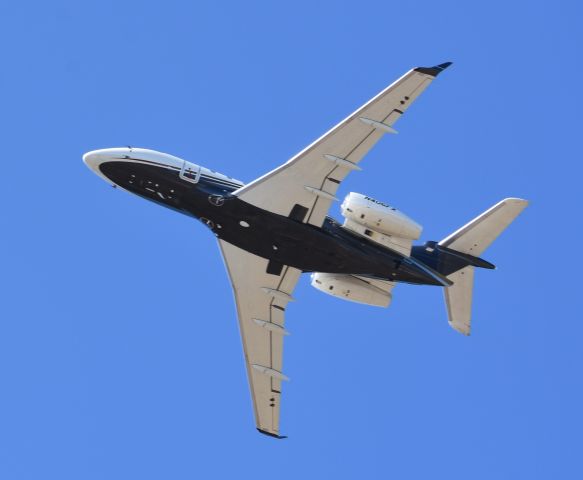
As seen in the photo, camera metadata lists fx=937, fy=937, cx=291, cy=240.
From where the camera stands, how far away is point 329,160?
155ft

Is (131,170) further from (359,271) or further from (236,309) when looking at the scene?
(359,271)

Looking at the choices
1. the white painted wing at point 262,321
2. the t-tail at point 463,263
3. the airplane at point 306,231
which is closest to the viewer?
the airplane at point 306,231

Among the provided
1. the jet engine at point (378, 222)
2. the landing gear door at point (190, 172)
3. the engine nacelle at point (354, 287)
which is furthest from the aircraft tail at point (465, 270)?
the landing gear door at point (190, 172)

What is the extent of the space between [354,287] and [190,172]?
11250mm

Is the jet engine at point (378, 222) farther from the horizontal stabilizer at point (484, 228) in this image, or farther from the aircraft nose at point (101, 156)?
the aircraft nose at point (101, 156)

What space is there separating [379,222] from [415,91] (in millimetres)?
8217

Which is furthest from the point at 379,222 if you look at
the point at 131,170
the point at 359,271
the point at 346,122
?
the point at 131,170

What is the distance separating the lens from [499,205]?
52.6 meters

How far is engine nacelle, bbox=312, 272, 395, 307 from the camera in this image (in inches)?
2062

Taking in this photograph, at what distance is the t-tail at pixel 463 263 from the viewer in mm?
53531

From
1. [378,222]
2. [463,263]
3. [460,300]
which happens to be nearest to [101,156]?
[378,222]

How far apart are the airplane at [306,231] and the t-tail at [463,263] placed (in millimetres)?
58

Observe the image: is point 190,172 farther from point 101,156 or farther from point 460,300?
point 460,300

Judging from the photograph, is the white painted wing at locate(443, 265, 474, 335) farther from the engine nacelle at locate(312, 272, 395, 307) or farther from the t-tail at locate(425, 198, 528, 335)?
the engine nacelle at locate(312, 272, 395, 307)
